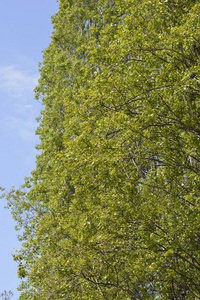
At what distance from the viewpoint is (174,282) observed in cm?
1167

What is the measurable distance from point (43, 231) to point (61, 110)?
1115cm

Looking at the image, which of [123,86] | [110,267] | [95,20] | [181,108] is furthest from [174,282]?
[95,20]

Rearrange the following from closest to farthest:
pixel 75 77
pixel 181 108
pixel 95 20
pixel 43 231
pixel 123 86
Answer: pixel 181 108
pixel 123 86
pixel 43 231
pixel 75 77
pixel 95 20

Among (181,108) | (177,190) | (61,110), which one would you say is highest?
(61,110)

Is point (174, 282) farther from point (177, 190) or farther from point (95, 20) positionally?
point (95, 20)

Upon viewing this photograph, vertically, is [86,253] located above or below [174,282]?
above

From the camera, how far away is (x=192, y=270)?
11.2m

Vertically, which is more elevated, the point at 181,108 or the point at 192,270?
the point at 181,108

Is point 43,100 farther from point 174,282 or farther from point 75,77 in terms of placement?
point 174,282

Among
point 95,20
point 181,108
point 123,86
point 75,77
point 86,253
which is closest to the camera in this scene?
point 181,108

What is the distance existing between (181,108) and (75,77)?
14.3 m

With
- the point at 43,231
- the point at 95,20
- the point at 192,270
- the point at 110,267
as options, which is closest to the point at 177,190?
the point at 192,270

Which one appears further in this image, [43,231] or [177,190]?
[43,231]

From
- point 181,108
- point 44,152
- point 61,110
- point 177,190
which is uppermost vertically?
point 61,110
